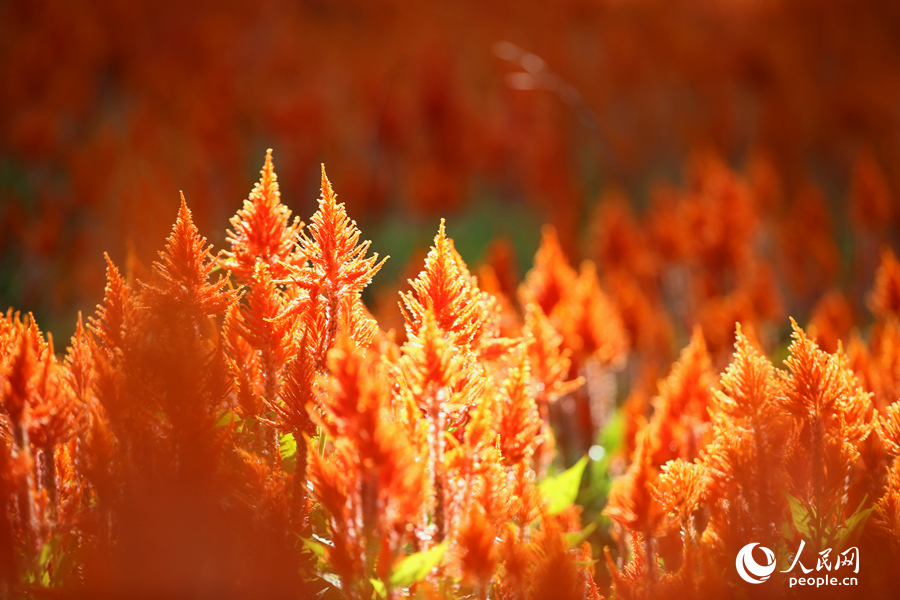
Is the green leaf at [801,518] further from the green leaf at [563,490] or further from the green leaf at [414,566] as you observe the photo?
the green leaf at [414,566]

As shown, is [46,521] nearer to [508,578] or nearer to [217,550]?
[217,550]

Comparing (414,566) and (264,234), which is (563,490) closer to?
(414,566)

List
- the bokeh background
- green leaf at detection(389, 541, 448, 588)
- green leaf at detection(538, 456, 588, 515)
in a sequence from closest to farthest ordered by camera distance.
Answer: green leaf at detection(389, 541, 448, 588), green leaf at detection(538, 456, 588, 515), the bokeh background

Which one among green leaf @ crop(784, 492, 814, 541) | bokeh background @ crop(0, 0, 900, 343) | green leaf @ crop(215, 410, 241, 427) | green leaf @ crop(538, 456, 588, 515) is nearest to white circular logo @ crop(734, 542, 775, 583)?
green leaf @ crop(784, 492, 814, 541)

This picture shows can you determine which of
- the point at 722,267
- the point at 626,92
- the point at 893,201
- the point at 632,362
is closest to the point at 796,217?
the point at 893,201

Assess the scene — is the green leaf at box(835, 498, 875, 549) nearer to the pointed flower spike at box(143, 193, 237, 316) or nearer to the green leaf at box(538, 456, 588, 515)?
the green leaf at box(538, 456, 588, 515)

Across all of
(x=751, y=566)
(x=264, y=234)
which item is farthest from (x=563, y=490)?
(x=264, y=234)
